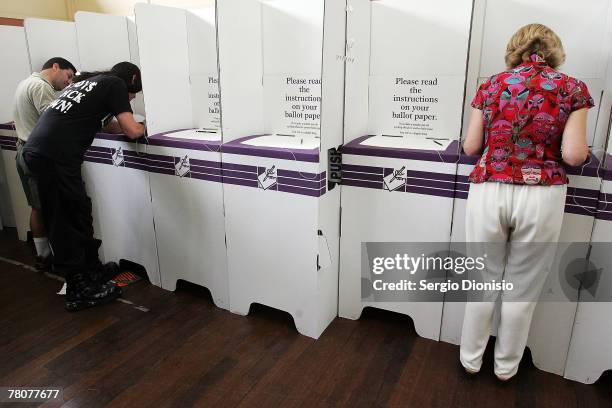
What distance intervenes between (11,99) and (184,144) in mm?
2054

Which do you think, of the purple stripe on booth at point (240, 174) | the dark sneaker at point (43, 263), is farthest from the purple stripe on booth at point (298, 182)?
the dark sneaker at point (43, 263)

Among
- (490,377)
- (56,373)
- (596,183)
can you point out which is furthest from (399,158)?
(56,373)

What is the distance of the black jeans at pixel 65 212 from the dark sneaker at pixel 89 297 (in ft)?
0.30

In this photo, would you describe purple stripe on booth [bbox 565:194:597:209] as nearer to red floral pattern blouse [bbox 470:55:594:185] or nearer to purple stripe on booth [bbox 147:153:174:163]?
red floral pattern blouse [bbox 470:55:594:185]

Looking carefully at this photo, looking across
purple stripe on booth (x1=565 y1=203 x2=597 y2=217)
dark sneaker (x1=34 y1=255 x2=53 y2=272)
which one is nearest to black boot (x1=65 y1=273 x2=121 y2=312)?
dark sneaker (x1=34 y1=255 x2=53 y2=272)

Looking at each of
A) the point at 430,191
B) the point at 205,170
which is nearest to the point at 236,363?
the point at 205,170

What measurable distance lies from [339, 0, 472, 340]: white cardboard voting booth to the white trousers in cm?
27

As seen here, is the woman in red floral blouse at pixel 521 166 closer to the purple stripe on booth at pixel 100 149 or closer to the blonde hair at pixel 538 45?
the blonde hair at pixel 538 45

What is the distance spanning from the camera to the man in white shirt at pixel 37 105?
112 inches

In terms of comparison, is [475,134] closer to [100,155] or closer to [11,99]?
[100,155]

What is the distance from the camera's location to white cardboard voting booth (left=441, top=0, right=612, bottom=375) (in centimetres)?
179

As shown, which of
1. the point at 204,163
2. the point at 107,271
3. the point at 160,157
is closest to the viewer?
the point at 204,163

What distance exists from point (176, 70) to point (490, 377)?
245cm

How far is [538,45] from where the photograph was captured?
1.55m
